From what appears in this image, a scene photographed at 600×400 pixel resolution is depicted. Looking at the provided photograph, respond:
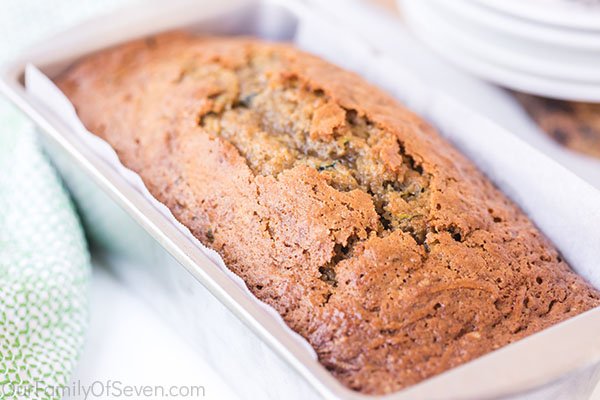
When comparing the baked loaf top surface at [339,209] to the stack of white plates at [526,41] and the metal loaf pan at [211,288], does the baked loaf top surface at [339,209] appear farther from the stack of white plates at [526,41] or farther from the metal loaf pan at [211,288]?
the stack of white plates at [526,41]

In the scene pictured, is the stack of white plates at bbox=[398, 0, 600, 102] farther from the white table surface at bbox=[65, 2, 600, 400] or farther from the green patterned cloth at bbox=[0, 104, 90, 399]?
the green patterned cloth at bbox=[0, 104, 90, 399]

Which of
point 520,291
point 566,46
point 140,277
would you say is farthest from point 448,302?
point 566,46

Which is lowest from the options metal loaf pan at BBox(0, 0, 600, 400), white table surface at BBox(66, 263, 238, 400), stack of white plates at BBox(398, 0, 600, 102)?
white table surface at BBox(66, 263, 238, 400)

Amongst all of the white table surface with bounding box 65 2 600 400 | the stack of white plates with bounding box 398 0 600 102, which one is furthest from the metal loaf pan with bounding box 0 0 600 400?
the stack of white plates with bounding box 398 0 600 102

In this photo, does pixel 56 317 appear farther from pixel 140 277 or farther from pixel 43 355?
pixel 140 277

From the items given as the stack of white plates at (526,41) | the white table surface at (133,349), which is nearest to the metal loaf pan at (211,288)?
the white table surface at (133,349)
